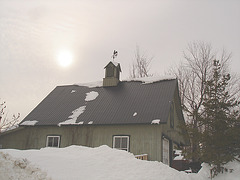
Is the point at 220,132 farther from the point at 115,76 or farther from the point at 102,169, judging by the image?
the point at 115,76

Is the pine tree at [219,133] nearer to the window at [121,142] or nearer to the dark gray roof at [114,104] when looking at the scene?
the dark gray roof at [114,104]

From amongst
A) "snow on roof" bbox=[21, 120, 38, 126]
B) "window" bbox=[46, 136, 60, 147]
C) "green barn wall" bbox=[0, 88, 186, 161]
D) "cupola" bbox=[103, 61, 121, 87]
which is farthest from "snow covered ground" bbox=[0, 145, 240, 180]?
"cupola" bbox=[103, 61, 121, 87]

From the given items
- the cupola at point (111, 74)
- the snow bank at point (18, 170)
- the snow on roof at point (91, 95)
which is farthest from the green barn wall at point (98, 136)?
the snow bank at point (18, 170)

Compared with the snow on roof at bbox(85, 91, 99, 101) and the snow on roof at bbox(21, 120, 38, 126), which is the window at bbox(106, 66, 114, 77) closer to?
the snow on roof at bbox(85, 91, 99, 101)

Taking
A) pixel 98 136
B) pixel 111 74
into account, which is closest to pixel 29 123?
pixel 98 136

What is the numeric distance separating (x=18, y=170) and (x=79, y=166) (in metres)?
1.71

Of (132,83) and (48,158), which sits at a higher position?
(132,83)

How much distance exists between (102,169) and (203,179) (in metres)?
5.26

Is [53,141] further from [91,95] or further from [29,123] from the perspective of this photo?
[91,95]

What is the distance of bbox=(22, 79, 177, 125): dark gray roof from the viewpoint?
46.9ft

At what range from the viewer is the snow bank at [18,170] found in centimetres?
584

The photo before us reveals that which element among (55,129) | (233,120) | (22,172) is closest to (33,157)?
(22,172)

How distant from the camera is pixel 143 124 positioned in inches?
538

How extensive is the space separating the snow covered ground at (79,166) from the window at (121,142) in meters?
4.92
